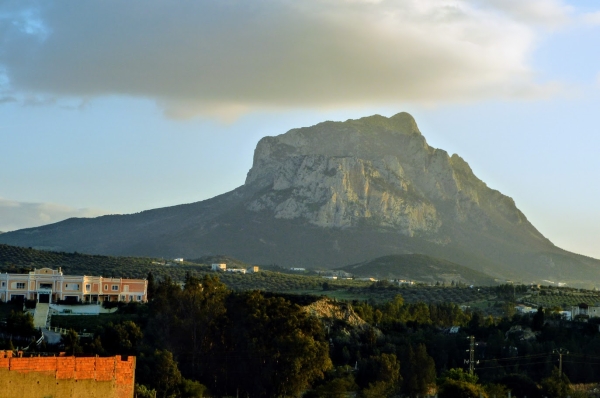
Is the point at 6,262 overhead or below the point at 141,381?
overhead

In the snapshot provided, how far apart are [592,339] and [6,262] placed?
7548cm

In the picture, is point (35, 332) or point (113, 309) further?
point (113, 309)

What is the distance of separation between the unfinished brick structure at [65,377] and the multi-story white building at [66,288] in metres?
48.3

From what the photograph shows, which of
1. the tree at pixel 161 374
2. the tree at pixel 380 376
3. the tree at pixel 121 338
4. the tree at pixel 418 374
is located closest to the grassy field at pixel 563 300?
the tree at pixel 418 374

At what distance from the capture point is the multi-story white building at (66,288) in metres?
97.1

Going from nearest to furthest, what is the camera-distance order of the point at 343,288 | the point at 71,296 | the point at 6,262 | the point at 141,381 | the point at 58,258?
1. the point at 141,381
2. the point at 71,296
3. the point at 6,262
4. the point at 58,258
5. the point at 343,288

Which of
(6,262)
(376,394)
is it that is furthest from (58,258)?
(376,394)

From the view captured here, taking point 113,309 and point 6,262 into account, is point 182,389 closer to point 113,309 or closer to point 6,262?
point 113,309

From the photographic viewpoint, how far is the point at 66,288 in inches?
3979

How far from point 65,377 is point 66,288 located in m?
58.2

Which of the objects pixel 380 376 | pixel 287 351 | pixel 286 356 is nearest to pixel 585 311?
pixel 380 376

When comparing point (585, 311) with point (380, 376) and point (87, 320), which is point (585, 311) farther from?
point (87, 320)

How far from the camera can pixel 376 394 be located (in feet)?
214

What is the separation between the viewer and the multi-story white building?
9706 cm
